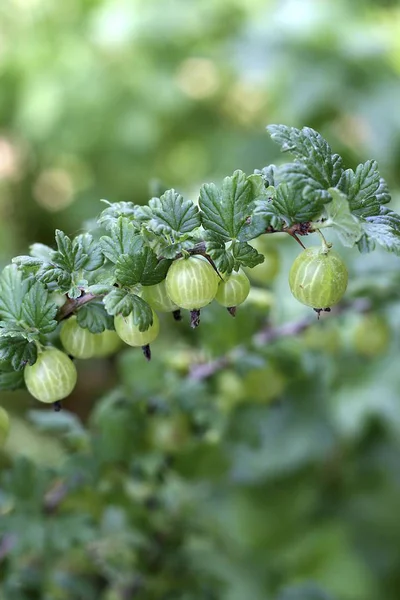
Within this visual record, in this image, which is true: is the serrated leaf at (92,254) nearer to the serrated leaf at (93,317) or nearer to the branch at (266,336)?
the serrated leaf at (93,317)

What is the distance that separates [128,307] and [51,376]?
3.6 inches

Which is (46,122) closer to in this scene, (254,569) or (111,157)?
(111,157)

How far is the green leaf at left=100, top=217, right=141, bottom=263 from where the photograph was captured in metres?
0.48

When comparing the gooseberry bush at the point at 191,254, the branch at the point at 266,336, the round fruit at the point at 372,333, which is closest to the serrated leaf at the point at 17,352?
the gooseberry bush at the point at 191,254

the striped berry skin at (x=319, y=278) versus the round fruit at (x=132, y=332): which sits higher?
the round fruit at (x=132, y=332)

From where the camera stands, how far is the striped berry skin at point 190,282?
465mm

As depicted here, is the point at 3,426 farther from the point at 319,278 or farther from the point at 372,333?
the point at 372,333

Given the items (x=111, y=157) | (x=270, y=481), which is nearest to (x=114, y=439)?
(x=270, y=481)

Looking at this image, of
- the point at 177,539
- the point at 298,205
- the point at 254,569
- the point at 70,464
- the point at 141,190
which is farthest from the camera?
the point at 141,190

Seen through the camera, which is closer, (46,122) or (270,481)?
(270,481)

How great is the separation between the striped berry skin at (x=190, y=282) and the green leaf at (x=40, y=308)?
87mm

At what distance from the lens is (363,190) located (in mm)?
474

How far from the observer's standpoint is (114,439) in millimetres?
799

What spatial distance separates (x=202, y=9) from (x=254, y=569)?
2290 mm
